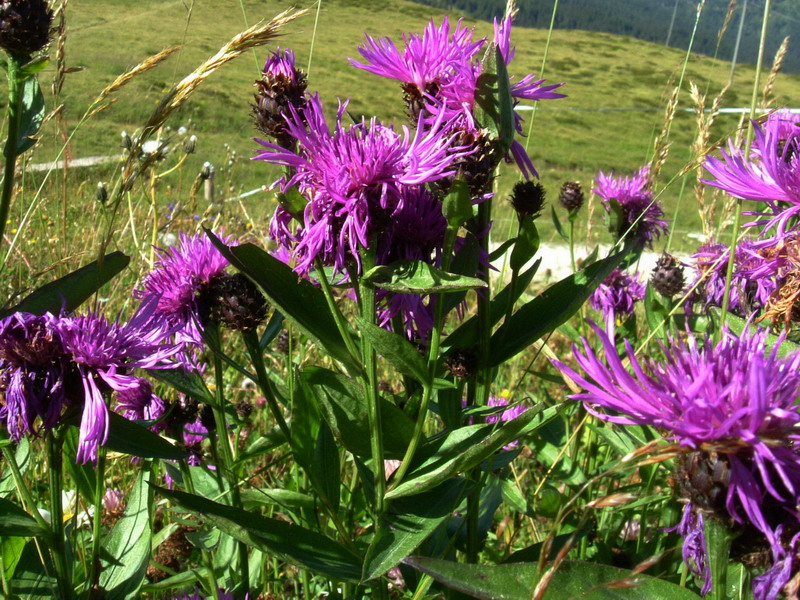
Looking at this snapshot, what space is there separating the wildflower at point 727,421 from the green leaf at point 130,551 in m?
0.78

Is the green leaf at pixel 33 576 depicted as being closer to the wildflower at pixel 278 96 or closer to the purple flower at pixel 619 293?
the wildflower at pixel 278 96

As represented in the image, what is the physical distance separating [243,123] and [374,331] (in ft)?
58.7

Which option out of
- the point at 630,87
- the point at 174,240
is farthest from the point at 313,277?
the point at 630,87

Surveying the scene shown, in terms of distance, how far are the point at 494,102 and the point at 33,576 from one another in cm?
104

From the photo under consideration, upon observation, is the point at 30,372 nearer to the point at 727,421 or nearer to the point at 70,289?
the point at 70,289

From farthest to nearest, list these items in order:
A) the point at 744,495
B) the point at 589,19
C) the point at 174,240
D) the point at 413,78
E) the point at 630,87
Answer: the point at 589,19 < the point at 630,87 < the point at 174,240 < the point at 413,78 < the point at 744,495

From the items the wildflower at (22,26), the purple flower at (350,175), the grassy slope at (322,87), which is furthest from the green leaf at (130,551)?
the grassy slope at (322,87)

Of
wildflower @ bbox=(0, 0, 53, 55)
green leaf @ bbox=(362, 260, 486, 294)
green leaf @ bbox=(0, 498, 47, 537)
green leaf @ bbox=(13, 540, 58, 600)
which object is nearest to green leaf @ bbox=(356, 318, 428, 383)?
green leaf @ bbox=(362, 260, 486, 294)

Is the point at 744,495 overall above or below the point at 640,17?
below

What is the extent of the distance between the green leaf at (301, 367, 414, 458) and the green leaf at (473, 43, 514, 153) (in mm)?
419

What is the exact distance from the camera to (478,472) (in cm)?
129

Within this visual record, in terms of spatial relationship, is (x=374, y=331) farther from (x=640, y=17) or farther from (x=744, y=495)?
(x=640, y=17)

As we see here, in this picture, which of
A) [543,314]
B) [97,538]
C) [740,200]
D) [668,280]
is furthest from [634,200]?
[97,538]

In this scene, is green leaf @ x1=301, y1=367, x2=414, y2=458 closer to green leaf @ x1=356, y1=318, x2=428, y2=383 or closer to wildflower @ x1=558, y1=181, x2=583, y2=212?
green leaf @ x1=356, y1=318, x2=428, y2=383
